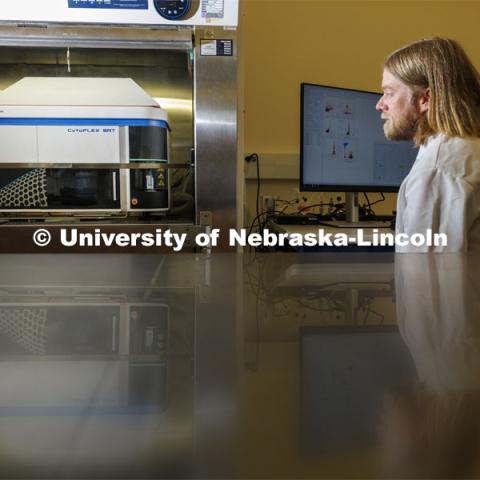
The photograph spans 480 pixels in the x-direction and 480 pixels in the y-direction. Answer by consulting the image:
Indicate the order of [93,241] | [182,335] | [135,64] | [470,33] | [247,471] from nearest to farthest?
[247,471], [182,335], [93,241], [135,64], [470,33]

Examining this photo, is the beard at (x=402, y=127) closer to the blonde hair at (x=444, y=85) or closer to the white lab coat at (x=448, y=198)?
the blonde hair at (x=444, y=85)

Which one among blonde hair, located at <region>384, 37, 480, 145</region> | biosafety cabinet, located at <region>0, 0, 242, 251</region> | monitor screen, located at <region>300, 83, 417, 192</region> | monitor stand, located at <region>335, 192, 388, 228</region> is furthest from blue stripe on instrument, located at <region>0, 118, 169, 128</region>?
monitor stand, located at <region>335, 192, 388, 228</region>

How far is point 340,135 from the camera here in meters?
1.64

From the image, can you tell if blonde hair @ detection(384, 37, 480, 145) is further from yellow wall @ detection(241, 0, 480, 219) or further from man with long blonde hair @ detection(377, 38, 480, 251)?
yellow wall @ detection(241, 0, 480, 219)

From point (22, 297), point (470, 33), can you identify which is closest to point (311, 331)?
point (22, 297)

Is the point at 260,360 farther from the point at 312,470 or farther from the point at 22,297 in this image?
the point at 22,297

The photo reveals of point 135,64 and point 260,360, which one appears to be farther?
point 135,64

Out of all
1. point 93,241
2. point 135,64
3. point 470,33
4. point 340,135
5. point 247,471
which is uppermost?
point 470,33

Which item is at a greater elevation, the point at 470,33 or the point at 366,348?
the point at 470,33

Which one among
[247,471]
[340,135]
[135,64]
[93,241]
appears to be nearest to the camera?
[247,471]

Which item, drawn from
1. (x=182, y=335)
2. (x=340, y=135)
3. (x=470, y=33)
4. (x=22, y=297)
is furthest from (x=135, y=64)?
(x=470, y=33)

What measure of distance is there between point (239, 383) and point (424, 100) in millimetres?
1354

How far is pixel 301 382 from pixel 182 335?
2.7 inches

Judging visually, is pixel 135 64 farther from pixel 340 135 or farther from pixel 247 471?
pixel 247 471
